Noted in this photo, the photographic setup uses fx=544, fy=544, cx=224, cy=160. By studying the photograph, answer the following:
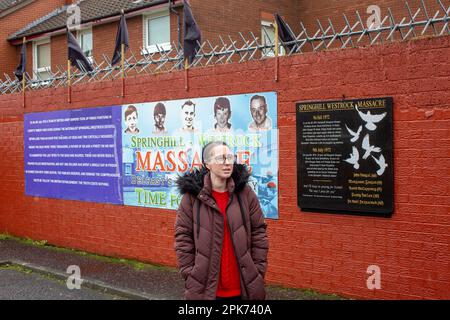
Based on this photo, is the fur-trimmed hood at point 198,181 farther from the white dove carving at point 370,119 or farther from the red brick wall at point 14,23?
the red brick wall at point 14,23

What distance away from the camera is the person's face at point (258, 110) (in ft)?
21.6

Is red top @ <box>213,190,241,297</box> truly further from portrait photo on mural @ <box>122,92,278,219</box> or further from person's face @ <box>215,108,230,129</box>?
person's face @ <box>215,108,230,129</box>

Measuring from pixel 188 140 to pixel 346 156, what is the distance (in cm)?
246

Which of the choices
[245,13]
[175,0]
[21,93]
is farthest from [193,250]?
[245,13]

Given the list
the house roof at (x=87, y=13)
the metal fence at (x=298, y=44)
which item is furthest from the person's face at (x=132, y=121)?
the house roof at (x=87, y=13)

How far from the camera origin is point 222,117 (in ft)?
23.1

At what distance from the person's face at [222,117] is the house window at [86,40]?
13367 millimetres

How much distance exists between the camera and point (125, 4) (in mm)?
18125

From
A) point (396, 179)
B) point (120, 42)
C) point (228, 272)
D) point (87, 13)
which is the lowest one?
point (228, 272)

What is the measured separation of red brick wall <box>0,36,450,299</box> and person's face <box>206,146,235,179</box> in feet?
8.00

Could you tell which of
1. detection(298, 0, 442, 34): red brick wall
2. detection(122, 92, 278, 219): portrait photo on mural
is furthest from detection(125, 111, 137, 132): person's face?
detection(298, 0, 442, 34): red brick wall

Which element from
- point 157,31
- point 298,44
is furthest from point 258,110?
point 157,31

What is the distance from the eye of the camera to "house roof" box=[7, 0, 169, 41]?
17.4 m

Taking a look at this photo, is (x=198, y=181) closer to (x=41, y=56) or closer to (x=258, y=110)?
(x=258, y=110)
